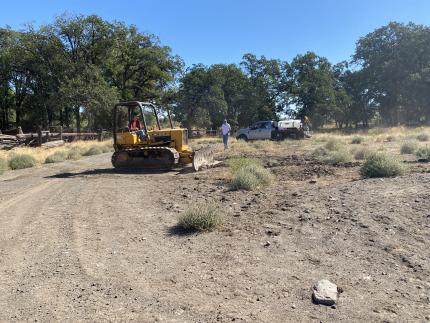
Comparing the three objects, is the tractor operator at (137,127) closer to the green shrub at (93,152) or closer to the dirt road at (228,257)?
the dirt road at (228,257)

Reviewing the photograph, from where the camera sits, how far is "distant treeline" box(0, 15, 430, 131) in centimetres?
4434

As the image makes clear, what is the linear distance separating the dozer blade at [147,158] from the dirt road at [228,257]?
5.37 m

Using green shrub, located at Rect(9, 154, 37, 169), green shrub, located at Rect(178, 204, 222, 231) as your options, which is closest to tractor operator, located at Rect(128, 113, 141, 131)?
green shrub, located at Rect(9, 154, 37, 169)

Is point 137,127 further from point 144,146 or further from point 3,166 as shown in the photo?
point 3,166

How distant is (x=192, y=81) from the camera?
62.4 meters

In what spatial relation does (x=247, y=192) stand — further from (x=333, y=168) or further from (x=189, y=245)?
(x=333, y=168)

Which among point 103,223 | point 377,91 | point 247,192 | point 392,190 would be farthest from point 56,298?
point 377,91

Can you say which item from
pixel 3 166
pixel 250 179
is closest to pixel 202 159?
pixel 250 179

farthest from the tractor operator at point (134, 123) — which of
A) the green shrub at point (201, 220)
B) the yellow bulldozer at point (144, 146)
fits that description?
the green shrub at point (201, 220)

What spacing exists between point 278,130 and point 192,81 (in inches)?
1135

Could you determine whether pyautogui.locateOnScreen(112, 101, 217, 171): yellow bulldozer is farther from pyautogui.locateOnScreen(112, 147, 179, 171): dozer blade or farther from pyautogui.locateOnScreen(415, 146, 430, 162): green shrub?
pyautogui.locateOnScreen(415, 146, 430, 162): green shrub

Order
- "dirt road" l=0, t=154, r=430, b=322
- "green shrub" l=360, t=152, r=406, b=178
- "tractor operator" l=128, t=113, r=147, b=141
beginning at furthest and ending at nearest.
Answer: "tractor operator" l=128, t=113, r=147, b=141 < "green shrub" l=360, t=152, r=406, b=178 < "dirt road" l=0, t=154, r=430, b=322

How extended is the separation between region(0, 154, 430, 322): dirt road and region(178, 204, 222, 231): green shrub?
0.19 m

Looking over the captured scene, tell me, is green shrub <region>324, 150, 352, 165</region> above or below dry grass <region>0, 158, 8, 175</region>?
above
